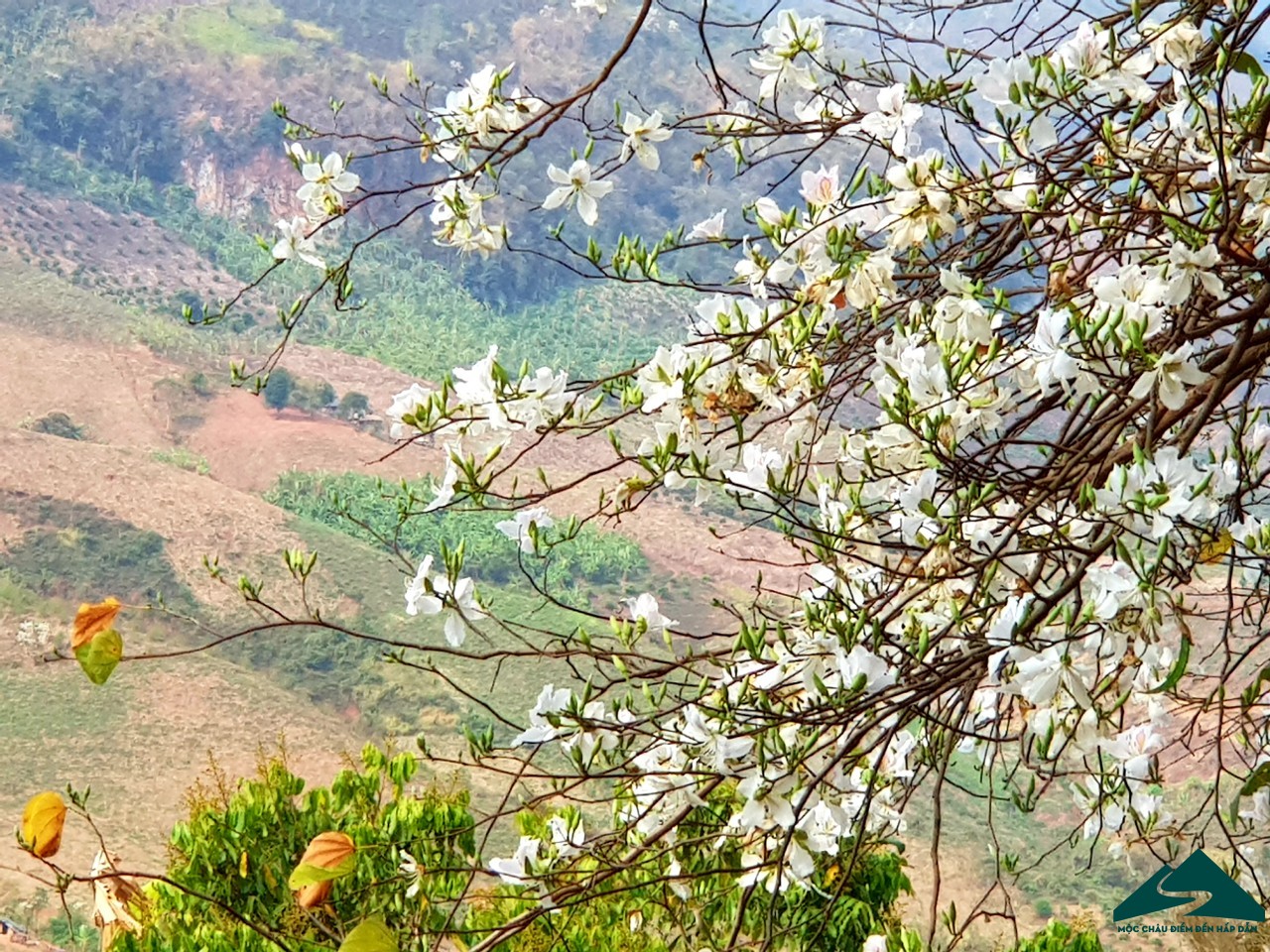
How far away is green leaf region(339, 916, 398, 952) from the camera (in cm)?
71

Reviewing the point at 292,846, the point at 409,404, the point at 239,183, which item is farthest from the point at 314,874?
the point at 239,183

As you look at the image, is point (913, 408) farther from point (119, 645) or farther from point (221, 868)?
point (221, 868)

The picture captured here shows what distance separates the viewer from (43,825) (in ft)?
2.87

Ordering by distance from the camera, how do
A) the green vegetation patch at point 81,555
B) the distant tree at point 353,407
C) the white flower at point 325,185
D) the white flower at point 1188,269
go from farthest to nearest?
the distant tree at point 353,407 → the green vegetation patch at point 81,555 → the white flower at point 325,185 → the white flower at point 1188,269

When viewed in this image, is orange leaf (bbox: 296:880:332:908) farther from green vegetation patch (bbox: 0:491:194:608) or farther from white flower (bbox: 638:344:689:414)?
green vegetation patch (bbox: 0:491:194:608)

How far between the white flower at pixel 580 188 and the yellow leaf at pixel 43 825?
60cm

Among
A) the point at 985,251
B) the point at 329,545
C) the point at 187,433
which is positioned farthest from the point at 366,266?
the point at 985,251

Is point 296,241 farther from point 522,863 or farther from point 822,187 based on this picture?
point 522,863

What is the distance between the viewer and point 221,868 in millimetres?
1851

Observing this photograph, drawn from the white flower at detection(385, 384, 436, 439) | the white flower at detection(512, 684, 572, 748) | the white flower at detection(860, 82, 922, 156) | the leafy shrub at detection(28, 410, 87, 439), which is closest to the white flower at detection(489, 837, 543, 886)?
the white flower at detection(512, 684, 572, 748)

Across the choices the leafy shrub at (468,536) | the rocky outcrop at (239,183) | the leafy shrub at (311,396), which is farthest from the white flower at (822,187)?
the rocky outcrop at (239,183)

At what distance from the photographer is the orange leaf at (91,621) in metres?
0.88

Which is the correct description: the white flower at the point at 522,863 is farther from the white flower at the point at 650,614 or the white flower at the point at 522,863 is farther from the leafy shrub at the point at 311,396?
the leafy shrub at the point at 311,396

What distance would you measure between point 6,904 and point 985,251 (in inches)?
149
